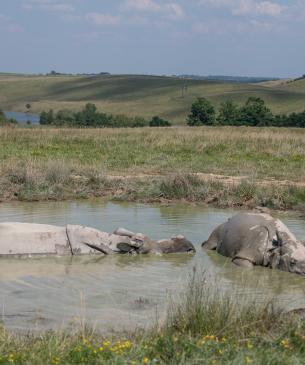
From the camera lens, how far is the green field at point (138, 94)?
11556 centimetres

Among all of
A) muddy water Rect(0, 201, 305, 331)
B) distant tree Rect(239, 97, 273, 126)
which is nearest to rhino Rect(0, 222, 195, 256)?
muddy water Rect(0, 201, 305, 331)

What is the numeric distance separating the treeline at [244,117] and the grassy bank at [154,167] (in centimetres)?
3245

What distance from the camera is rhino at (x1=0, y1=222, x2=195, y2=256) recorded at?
9.71 meters

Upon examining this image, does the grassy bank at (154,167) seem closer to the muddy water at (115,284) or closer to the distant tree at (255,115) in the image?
the muddy water at (115,284)

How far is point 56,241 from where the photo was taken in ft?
32.4

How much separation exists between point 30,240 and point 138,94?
A: 13341 centimetres

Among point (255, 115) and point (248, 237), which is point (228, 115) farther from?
point (248, 237)

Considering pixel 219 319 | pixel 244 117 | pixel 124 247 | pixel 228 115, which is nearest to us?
pixel 219 319

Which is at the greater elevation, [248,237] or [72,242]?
[248,237]

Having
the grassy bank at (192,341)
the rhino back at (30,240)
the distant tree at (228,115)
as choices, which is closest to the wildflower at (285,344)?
the grassy bank at (192,341)

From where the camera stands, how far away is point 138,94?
14200 cm

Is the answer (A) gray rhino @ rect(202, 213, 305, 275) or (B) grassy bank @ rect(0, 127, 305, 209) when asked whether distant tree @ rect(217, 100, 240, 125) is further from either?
(A) gray rhino @ rect(202, 213, 305, 275)

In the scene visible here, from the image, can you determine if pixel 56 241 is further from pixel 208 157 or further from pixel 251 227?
pixel 208 157

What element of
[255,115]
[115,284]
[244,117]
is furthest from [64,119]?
[115,284]
